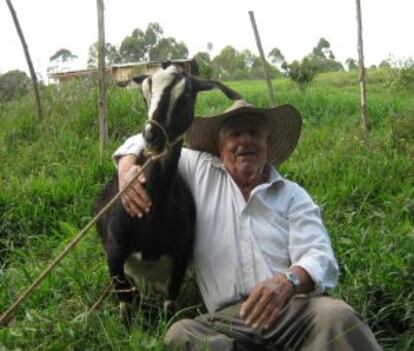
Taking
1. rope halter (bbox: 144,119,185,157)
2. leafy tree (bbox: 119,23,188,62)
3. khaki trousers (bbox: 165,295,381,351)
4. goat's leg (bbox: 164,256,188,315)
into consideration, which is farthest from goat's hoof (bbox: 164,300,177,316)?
leafy tree (bbox: 119,23,188,62)

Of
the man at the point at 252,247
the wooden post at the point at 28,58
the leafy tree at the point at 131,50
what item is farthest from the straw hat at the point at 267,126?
the leafy tree at the point at 131,50

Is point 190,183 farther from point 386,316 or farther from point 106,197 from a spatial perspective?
point 386,316

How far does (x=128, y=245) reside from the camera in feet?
11.3

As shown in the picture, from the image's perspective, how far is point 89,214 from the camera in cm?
541

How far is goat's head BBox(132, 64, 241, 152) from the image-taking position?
305 cm

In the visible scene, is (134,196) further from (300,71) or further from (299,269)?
(300,71)

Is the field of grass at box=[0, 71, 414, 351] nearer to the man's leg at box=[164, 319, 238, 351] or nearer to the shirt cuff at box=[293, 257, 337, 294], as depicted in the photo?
the man's leg at box=[164, 319, 238, 351]

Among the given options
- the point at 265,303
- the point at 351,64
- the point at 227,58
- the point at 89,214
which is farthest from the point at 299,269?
the point at 227,58

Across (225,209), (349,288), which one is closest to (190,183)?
(225,209)

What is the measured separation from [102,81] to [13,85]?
4.19 metres

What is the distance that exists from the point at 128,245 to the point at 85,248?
123cm

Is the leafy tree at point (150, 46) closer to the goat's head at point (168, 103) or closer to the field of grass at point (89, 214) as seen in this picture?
the field of grass at point (89, 214)

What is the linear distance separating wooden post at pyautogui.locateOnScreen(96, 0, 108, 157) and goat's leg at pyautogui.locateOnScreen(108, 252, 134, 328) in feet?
10.0

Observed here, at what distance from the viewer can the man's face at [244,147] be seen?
11.0 feet
